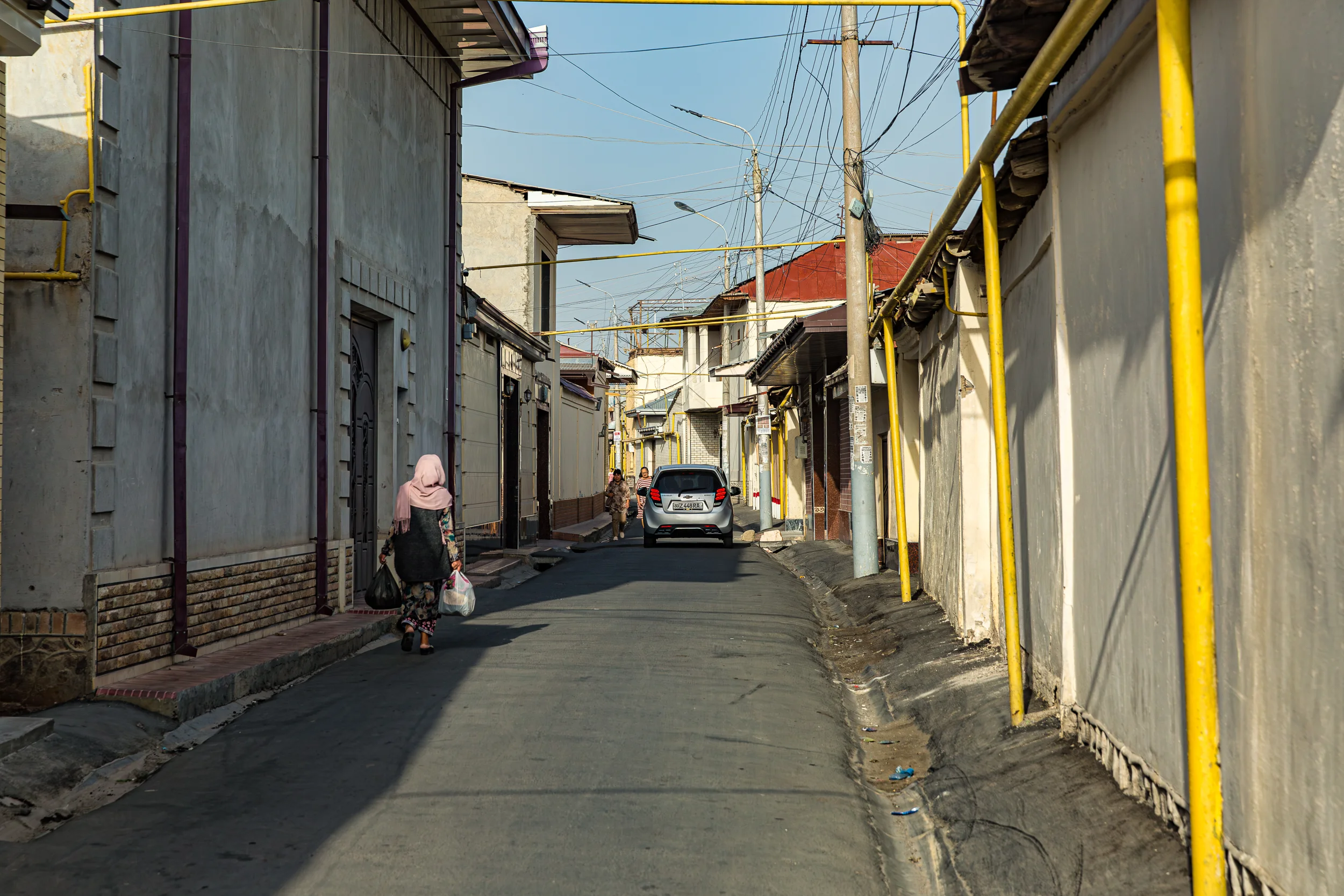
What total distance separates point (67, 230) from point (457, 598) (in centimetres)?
427

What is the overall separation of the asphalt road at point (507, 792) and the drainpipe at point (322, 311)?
6.32 feet

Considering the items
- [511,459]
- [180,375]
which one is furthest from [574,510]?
[180,375]

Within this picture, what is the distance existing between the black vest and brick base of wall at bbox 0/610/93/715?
3.39 m

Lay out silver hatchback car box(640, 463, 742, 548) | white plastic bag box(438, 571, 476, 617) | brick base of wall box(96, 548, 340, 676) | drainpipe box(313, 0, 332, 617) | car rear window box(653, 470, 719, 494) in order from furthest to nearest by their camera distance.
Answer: car rear window box(653, 470, 719, 494), silver hatchback car box(640, 463, 742, 548), drainpipe box(313, 0, 332, 617), white plastic bag box(438, 571, 476, 617), brick base of wall box(96, 548, 340, 676)

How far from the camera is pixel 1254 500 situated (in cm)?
363

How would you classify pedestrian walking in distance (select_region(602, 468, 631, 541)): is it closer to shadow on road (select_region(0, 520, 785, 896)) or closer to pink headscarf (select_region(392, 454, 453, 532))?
pink headscarf (select_region(392, 454, 453, 532))

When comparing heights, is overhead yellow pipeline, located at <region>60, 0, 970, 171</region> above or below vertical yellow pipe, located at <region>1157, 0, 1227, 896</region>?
above

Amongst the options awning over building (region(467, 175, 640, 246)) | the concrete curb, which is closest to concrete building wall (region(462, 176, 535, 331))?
awning over building (region(467, 175, 640, 246))

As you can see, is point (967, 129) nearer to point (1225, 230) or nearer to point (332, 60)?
point (332, 60)

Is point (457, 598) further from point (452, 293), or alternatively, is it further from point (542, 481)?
point (542, 481)

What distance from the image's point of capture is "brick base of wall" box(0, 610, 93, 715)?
7.48m

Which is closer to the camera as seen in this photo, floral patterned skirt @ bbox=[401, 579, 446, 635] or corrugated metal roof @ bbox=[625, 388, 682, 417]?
floral patterned skirt @ bbox=[401, 579, 446, 635]

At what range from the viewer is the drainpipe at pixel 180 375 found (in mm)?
8781

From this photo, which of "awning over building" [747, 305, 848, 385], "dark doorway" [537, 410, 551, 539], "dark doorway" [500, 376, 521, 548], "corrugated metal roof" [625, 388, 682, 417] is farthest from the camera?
"corrugated metal roof" [625, 388, 682, 417]
